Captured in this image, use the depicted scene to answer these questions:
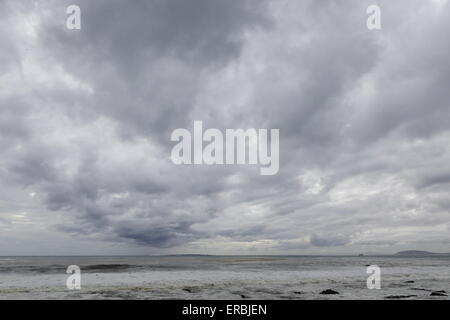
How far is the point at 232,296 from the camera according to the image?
88.6ft

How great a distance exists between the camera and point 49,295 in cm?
2725
